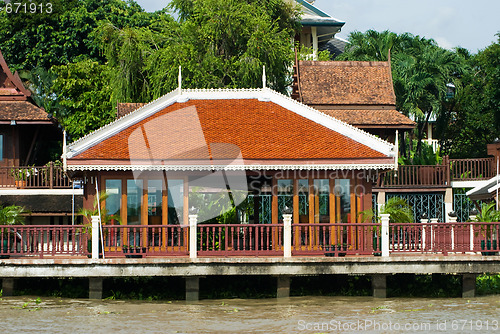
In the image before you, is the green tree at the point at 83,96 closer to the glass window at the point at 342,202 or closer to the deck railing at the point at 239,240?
the deck railing at the point at 239,240

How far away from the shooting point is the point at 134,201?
25.2 m

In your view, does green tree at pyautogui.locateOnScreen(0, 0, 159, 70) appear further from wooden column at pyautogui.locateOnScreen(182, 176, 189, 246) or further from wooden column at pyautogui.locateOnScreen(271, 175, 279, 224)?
wooden column at pyautogui.locateOnScreen(271, 175, 279, 224)

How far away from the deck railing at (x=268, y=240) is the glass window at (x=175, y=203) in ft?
2.74

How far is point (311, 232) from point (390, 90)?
13.3 meters

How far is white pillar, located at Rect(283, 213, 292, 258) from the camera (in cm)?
2369

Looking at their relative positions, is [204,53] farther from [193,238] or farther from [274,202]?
[193,238]

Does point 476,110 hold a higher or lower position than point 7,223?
higher

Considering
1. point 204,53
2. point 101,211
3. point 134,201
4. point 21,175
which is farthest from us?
point 204,53

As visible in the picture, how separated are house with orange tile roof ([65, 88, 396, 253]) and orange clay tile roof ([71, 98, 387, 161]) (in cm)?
3

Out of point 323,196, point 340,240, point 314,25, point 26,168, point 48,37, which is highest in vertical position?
point 314,25

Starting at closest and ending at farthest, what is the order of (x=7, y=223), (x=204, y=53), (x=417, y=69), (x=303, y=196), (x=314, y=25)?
1. (x=7, y=223)
2. (x=303, y=196)
3. (x=204, y=53)
4. (x=417, y=69)
5. (x=314, y=25)

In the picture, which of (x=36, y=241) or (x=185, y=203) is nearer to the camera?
(x=36, y=241)

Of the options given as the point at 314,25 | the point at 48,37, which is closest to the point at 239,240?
the point at 48,37

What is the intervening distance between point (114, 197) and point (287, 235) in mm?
4946
